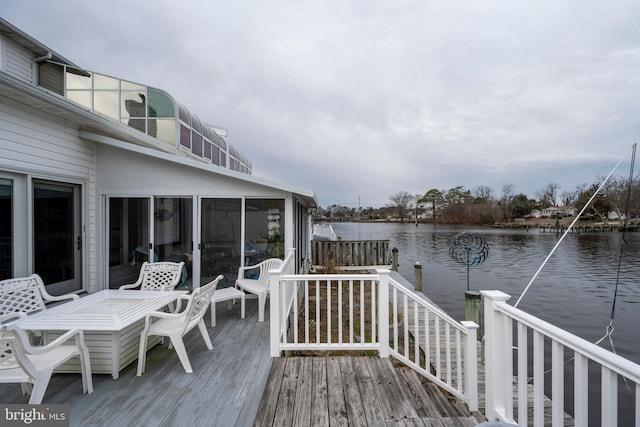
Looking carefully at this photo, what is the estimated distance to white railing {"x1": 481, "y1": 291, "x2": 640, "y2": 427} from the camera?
1.07m

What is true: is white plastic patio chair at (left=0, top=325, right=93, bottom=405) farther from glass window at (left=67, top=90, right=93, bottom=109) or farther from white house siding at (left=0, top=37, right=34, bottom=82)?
glass window at (left=67, top=90, right=93, bottom=109)

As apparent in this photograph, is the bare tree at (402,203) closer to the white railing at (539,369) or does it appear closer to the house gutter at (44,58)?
the house gutter at (44,58)

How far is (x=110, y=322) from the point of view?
2434 mm

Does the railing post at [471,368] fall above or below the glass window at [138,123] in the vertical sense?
below

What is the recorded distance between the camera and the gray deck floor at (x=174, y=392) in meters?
1.96

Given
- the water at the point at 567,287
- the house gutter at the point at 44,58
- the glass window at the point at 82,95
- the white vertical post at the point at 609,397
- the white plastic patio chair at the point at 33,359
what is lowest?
the water at the point at 567,287

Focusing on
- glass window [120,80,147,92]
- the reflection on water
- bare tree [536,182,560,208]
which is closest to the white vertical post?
the reflection on water

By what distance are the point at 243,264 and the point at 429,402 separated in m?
3.50

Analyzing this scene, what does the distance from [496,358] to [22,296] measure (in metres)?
4.57

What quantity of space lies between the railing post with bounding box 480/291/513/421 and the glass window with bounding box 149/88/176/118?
313 inches

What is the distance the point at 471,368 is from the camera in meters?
2.31

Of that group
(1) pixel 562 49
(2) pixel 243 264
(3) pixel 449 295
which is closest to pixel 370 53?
(1) pixel 562 49

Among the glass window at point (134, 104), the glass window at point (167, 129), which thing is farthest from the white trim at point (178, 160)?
the glass window at point (134, 104)

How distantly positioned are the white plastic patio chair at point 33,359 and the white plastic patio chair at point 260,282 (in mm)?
1954
